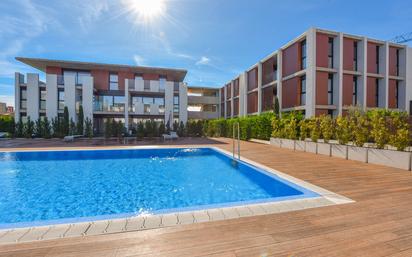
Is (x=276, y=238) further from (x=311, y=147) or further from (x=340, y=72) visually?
(x=340, y=72)

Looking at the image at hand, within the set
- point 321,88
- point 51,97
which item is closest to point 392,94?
point 321,88

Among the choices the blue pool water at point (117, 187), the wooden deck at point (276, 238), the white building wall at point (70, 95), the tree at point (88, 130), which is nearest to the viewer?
the wooden deck at point (276, 238)

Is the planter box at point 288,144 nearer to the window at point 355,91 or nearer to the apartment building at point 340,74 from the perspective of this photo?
the apartment building at point 340,74

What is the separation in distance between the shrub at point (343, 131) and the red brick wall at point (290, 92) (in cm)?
912

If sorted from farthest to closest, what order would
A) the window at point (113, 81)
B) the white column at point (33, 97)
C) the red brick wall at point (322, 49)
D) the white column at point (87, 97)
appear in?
1. the window at point (113, 81)
2. the white column at point (87, 97)
3. the white column at point (33, 97)
4. the red brick wall at point (322, 49)

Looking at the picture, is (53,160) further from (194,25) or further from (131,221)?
(194,25)

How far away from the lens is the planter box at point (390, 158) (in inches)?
251

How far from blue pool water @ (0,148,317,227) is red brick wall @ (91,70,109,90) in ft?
49.5

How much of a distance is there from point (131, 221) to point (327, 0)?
1284cm

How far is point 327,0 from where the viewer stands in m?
9.98

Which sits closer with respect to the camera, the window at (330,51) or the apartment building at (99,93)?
the window at (330,51)

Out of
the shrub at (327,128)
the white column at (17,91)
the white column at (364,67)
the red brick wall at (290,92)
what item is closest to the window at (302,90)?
the red brick wall at (290,92)

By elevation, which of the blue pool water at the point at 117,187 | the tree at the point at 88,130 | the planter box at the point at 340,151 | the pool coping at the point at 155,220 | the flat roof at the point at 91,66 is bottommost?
the blue pool water at the point at 117,187

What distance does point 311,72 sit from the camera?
16203 mm
